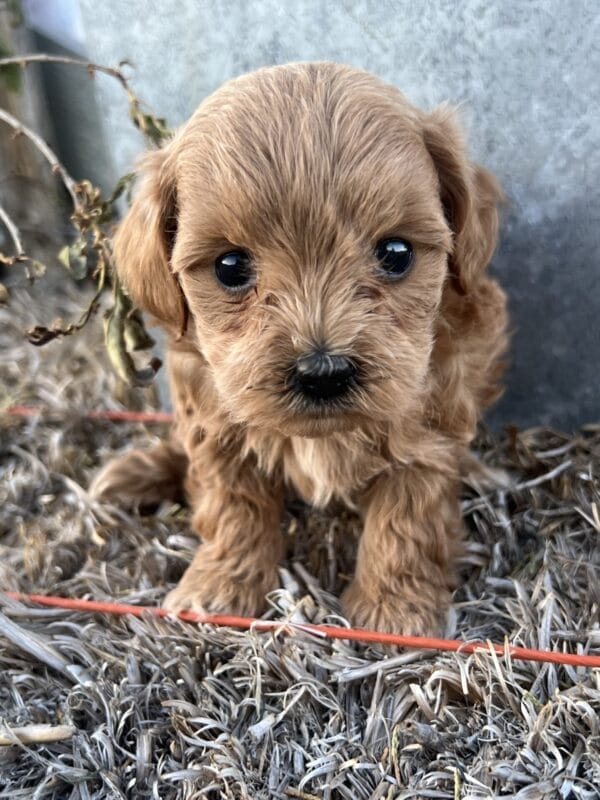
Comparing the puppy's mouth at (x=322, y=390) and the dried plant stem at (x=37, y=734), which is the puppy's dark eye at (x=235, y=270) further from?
the dried plant stem at (x=37, y=734)

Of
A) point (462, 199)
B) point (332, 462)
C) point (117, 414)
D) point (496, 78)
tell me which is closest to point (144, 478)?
point (117, 414)

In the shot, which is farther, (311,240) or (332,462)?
(332,462)

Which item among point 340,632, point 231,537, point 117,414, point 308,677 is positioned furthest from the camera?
point 117,414

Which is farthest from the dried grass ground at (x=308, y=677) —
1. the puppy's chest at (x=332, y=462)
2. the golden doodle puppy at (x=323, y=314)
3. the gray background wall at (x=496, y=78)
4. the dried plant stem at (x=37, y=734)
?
the gray background wall at (x=496, y=78)

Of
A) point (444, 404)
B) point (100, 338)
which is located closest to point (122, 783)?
point (444, 404)

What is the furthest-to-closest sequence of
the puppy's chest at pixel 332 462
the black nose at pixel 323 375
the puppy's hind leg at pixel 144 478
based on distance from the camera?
the puppy's hind leg at pixel 144 478
the puppy's chest at pixel 332 462
the black nose at pixel 323 375

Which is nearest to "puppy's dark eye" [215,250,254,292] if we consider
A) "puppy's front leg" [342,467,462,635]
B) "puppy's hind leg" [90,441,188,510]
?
"puppy's front leg" [342,467,462,635]

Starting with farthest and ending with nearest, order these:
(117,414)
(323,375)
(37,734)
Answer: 1. (117,414)
2. (37,734)
3. (323,375)

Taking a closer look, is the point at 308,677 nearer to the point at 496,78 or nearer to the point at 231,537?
the point at 231,537
